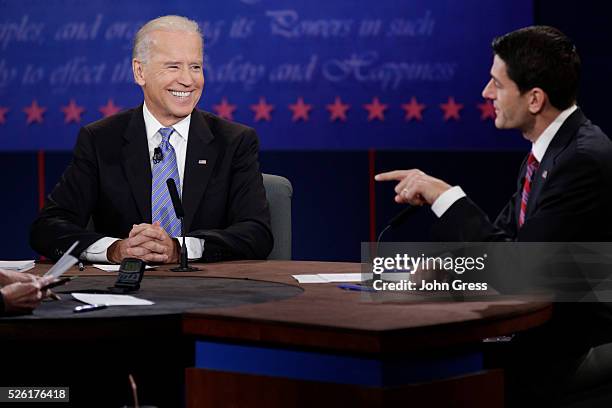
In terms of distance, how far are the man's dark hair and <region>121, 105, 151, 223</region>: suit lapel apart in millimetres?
1315

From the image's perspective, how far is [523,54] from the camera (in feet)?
9.03

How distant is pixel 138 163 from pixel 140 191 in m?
0.10

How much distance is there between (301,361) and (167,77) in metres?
1.77

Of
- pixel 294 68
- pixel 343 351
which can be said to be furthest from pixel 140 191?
pixel 343 351

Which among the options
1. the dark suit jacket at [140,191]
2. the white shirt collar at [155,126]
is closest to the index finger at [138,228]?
the dark suit jacket at [140,191]

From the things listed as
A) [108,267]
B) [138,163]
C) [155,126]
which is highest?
[155,126]

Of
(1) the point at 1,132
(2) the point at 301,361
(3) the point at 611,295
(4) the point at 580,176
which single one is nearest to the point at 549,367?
(3) the point at 611,295

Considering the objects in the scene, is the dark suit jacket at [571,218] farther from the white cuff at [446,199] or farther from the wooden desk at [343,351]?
the wooden desk at [343,351]

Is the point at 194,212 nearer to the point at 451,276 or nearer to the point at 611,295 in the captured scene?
the point at 451,276

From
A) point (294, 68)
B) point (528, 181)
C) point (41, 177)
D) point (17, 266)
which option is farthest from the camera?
point (41, 177)

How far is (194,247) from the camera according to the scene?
328 centimetres

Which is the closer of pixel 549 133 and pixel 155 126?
pixel 549 133

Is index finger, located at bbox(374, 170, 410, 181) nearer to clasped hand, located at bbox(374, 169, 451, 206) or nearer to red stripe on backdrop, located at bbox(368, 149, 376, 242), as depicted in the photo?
clasped hand, located at bbox(374, 169, 451, 206)

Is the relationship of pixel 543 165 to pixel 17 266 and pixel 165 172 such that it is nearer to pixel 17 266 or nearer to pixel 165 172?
pixel 165 172
